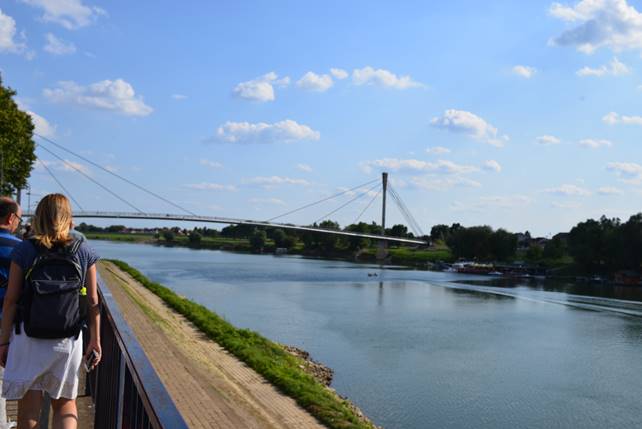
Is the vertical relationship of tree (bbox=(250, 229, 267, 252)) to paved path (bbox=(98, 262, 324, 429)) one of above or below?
above

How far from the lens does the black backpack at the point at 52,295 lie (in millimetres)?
2643

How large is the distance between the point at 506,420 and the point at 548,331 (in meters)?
14.7

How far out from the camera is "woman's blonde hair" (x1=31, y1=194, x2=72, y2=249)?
274cm

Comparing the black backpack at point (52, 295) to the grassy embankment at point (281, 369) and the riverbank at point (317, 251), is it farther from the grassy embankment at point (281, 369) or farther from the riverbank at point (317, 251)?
the riverbank at point (317, 251)

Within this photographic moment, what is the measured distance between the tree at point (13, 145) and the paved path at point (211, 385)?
12.7 metres

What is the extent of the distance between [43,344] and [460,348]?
1982 cm

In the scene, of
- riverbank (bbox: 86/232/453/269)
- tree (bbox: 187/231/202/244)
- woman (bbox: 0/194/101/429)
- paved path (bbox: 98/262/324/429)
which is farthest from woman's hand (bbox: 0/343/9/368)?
tree (bbox: 187/231/202/244)

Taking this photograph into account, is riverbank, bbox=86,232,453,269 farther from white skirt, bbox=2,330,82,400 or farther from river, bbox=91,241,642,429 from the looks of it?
white skirt, bbox=2,330,82,400

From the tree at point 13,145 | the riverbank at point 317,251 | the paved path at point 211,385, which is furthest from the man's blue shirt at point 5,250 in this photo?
the riverbank at point 317,251

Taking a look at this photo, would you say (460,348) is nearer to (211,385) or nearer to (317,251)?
(211,385)

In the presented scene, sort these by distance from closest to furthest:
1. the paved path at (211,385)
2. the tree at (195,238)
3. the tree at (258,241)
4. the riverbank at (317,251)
Result: the paved path at (211,385) < the riverbank at (317,251) < the tree at (258,241) < the tree at (195,238)

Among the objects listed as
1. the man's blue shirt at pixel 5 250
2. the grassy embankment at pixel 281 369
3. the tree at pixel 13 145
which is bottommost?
the grassy embankment at pixel 281 369

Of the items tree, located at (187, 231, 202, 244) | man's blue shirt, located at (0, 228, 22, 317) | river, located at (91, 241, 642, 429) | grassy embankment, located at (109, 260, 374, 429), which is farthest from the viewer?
tree, located at (187, 231, 202, 244)

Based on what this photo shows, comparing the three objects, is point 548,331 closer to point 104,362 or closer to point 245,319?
point 245,319
